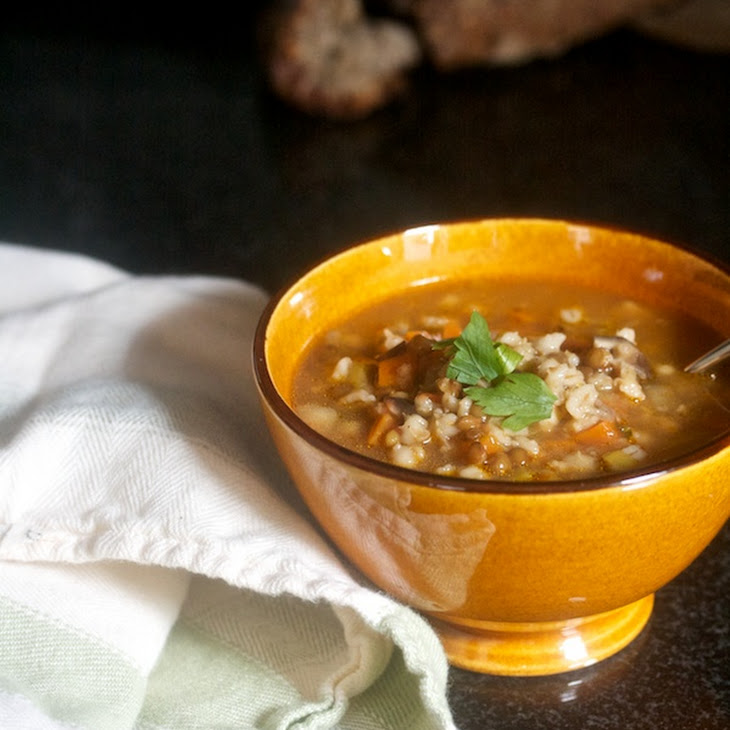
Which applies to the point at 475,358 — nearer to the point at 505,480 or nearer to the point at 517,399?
the point at 517,399

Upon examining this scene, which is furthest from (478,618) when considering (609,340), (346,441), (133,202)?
(133,202)

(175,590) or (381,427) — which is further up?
(381,427)

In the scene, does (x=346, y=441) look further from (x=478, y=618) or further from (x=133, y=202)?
(x=133, y=202)

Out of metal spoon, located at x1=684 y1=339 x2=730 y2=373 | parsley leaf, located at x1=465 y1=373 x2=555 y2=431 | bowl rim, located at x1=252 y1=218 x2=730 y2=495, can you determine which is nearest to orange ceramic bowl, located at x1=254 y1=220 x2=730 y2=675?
bowl rim, located at x1=252 y1=218 x2=730 y2=495

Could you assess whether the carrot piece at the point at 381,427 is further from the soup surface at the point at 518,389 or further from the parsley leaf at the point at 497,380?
the parsley leaf at the point at 497,380

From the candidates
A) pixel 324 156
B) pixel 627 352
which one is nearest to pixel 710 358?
pixel 627 352

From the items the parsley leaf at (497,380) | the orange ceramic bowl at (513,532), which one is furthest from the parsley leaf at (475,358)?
the orange ceramic bowl at (513,532)

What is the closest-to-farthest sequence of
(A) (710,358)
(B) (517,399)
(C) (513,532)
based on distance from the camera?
1. (C) (513,532)
2. (B) (517,399)
3. (A) (710,358)
